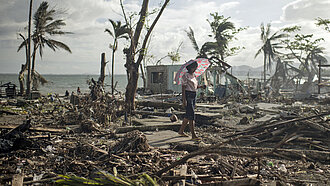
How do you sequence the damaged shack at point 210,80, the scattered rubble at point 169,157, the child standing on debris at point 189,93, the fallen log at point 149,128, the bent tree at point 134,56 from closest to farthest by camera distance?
the scattered rubble at point 169,157 → the child standing on debris at point 189,93 → the fallen log at point 149,128 → the bent tree at point 134,56 → the damaged shack at point 210,80

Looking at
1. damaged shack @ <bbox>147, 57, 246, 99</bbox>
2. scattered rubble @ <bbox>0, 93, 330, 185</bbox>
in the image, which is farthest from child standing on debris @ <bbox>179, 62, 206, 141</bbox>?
damaged shack @ <bbox>147, 57, 246, 99</bbox>

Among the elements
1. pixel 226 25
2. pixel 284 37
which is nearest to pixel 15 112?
pixel 226 25

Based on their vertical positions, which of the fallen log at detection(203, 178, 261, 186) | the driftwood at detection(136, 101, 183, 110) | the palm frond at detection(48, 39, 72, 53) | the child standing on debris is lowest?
the fallen log at detection(203, 178, 261, 186)

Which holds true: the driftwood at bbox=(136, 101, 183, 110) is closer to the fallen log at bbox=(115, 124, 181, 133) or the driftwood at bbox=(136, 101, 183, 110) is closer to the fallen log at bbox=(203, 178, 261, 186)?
the fallen log at bbox=(115, 124, 181, 133)

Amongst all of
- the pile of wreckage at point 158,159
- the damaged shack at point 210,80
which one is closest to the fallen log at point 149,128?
the pile of wreckage at point 158,159

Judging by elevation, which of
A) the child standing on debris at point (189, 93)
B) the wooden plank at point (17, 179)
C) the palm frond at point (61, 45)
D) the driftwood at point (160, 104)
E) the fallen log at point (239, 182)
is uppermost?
the palm frond at point (61, 45)

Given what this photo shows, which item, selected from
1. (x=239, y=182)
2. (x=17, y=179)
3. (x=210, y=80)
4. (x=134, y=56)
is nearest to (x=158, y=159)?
(x=239, y=182)

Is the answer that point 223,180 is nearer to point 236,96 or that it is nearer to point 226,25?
point 236,96

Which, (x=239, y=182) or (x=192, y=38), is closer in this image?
(x=239, y=182)

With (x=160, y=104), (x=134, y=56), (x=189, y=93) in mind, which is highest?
(x=134, y=56)

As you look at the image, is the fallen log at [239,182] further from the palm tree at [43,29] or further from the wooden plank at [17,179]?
the palm tree at [43,29]

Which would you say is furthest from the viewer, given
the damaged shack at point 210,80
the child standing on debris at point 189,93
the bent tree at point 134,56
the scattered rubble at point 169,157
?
the damaged shack at point 210,80

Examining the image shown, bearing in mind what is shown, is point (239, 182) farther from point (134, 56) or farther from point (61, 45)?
point (61, 45)

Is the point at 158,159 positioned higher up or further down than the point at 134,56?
further down
